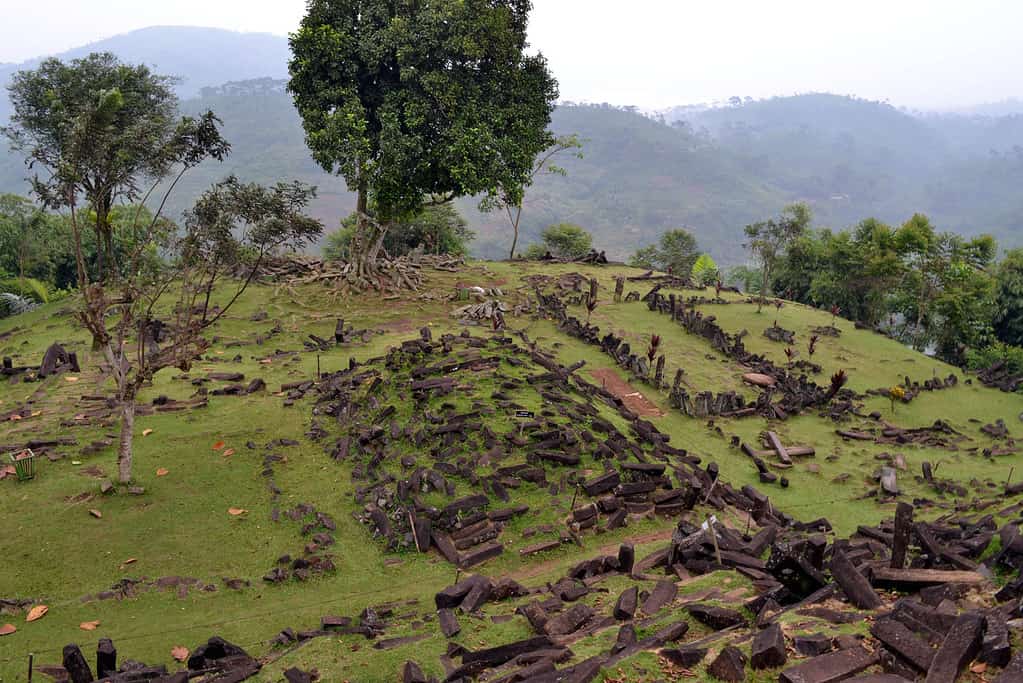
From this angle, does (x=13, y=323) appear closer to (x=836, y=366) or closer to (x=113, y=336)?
(x=113, y=336)

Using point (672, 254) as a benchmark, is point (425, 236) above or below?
above

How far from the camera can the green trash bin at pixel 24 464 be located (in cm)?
1249

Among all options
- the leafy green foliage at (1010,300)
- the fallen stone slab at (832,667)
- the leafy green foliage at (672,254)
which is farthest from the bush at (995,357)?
the fallen stone slab at (832,667)

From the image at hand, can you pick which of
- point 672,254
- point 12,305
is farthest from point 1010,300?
point 12,305

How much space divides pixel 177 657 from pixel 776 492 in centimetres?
1248

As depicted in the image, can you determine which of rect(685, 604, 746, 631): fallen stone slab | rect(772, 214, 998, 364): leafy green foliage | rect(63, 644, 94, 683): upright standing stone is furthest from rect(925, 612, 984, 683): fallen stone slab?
rect(772, 214, 998, 364): leafy green foliage

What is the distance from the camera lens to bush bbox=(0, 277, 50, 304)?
30.5 meters

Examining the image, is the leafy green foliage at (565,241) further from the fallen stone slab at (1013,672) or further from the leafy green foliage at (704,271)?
the fallen stone slab at (1013,672)

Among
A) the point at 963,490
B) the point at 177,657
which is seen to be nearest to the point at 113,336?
the point at 177,657

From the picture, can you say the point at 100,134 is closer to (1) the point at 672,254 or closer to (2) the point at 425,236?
(2) the point at 425,236

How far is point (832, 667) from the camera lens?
573cm

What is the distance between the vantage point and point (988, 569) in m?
8.02

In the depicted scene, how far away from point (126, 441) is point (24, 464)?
7.96 feet

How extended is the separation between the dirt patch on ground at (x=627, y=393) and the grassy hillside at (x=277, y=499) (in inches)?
10.7
